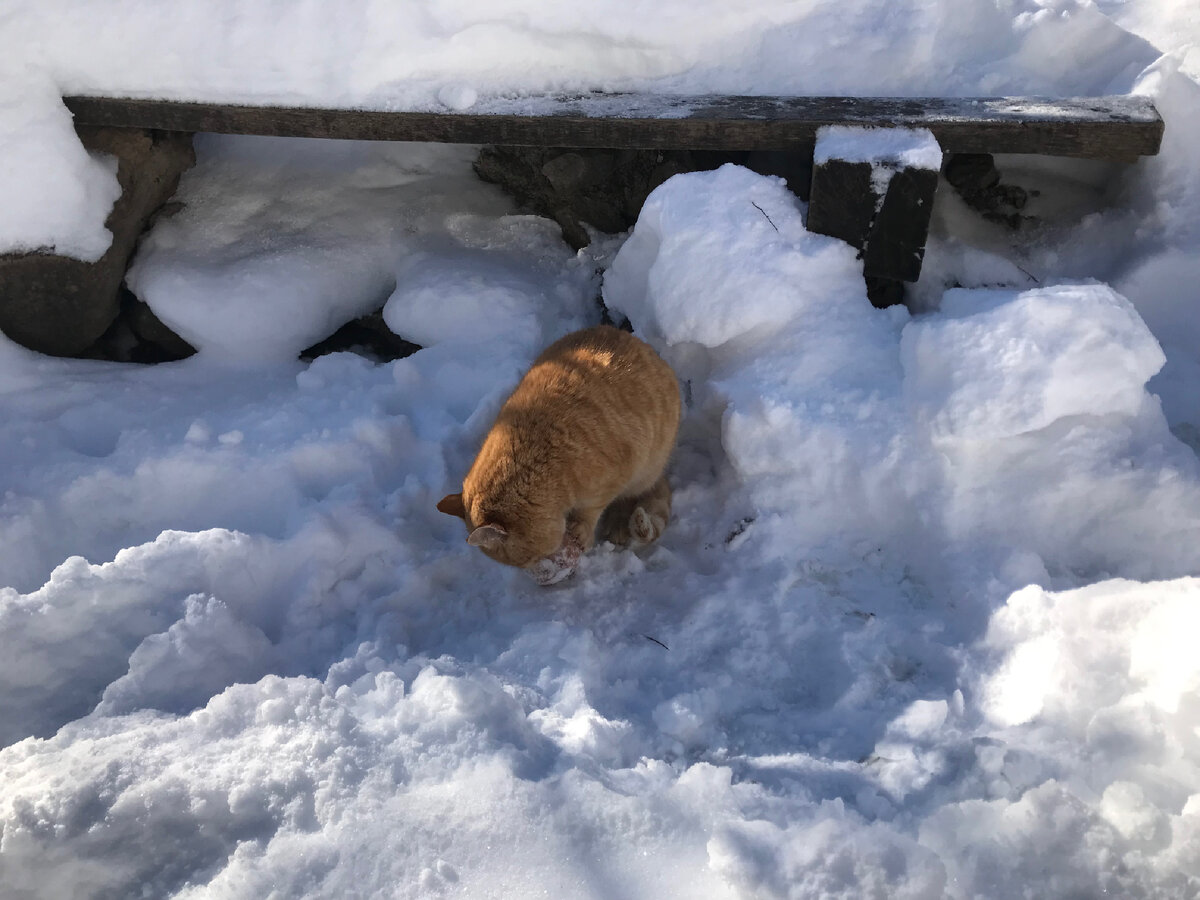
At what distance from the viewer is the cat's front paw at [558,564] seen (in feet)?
9.84

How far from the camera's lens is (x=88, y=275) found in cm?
381

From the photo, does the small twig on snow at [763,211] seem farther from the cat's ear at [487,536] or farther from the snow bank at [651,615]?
the cat's ear at [487,536]

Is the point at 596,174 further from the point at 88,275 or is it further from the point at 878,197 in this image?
the point at 88,275

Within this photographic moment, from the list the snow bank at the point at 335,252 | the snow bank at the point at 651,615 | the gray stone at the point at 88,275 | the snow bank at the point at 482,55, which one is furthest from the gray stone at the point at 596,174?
the gray stone at the point at 88,275

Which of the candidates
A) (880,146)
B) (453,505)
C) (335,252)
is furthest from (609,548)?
(335,252)

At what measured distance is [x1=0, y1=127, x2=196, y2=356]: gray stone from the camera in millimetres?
3744

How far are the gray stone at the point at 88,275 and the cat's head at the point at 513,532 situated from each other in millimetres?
2190

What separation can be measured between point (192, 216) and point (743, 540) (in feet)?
10.5

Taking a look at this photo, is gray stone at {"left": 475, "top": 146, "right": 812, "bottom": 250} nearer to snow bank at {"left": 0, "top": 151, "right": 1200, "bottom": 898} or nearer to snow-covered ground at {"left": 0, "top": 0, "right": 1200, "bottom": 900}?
snow-covered ground at {"left": 0, "top": 0, "right": 1200, "bottom": 900}

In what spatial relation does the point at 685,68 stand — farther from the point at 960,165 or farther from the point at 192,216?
the point at 192,216

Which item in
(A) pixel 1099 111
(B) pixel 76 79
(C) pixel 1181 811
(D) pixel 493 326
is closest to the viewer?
(C) pixel 1181 811

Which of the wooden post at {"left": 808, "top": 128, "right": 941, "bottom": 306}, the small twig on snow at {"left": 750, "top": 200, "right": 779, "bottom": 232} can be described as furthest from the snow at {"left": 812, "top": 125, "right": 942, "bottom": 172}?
the small twig on snow at {"left": 750, "top": 200, "right": 779, "bottom": 232}

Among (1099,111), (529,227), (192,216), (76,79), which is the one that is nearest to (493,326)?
(529,227)

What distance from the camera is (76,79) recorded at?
368 centimetres
